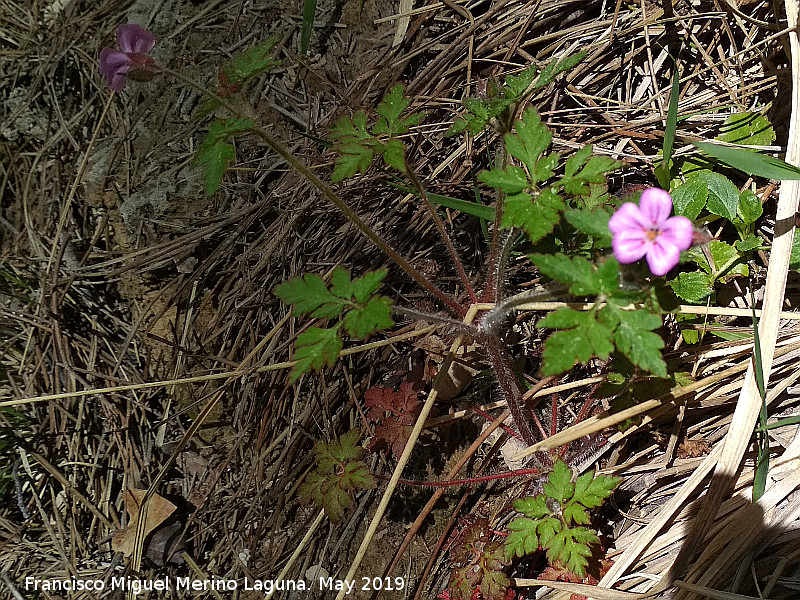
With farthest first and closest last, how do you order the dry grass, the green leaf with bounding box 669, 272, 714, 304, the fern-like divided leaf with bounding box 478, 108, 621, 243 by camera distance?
the dry grass → the green leaf with bounding box 669, 272, 714, 304 → the fern-like divided leaf with bounding box 478, 108, 621, 243

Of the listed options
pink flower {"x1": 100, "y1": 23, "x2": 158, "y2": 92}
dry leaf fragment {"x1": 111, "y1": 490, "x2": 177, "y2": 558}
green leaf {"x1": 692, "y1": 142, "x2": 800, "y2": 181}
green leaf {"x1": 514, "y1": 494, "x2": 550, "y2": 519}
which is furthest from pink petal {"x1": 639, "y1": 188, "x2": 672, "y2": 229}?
dry leaf fragment {"x1": 111, "y1": 490, "x2": 177, "y2": 558}

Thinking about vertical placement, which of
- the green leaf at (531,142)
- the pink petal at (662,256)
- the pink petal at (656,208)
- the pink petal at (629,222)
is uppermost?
the green leaf at (531,142)

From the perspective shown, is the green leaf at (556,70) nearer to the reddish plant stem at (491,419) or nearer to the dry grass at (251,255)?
the dry grass at (251,255)

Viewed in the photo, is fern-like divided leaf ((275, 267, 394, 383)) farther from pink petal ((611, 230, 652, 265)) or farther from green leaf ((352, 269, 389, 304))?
pink petal ((611, 230, 652, 265))

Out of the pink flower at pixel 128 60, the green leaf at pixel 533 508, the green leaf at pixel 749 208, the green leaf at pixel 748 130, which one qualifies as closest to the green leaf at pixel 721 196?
the green leaf at pixel 749 208

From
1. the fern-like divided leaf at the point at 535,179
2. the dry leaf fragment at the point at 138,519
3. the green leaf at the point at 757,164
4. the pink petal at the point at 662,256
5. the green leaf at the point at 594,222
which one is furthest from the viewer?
the dry leaf fragment at the point at 138,519

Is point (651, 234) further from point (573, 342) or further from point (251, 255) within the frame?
point (251, 255)

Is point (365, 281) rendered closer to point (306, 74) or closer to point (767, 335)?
point (767, 335)
